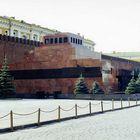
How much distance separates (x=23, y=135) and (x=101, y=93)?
114 ft

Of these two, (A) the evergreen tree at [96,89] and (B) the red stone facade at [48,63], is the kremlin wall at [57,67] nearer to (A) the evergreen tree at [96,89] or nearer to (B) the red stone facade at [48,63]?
(B) the red stone facade at [48,63]

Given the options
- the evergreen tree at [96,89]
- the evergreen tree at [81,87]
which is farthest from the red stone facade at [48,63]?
the evergreen tree at [81,87]

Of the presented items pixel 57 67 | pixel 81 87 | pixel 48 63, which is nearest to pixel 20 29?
pixel 48 63

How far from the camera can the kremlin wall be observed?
50938 millimetres

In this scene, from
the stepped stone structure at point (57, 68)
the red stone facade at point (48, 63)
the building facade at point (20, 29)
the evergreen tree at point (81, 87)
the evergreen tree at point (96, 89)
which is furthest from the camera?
the building facade at point (20, 29)

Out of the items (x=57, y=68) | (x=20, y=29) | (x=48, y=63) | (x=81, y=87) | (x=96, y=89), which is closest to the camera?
(x=96, y=89)

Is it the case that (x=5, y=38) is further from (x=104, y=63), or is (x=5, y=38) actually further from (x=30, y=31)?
(x=104, y=63)

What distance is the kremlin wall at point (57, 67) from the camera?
50.9 m

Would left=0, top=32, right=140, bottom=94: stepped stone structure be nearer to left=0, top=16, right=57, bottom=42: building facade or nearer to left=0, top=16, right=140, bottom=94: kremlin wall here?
left=0, top=16, right=140, bottom=94: kremlin wall

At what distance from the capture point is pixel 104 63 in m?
50.9

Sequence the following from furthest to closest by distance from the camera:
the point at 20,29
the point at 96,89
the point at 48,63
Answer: the point at 20,29
the point at 48,63
the point at 96,89

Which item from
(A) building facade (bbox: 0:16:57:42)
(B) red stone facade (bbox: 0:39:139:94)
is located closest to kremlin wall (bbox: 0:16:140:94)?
(B) red stone facade (bbox: 0:39:139:94)

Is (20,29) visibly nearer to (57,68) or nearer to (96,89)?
(57,68)

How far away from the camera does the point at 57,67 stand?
175 feet
